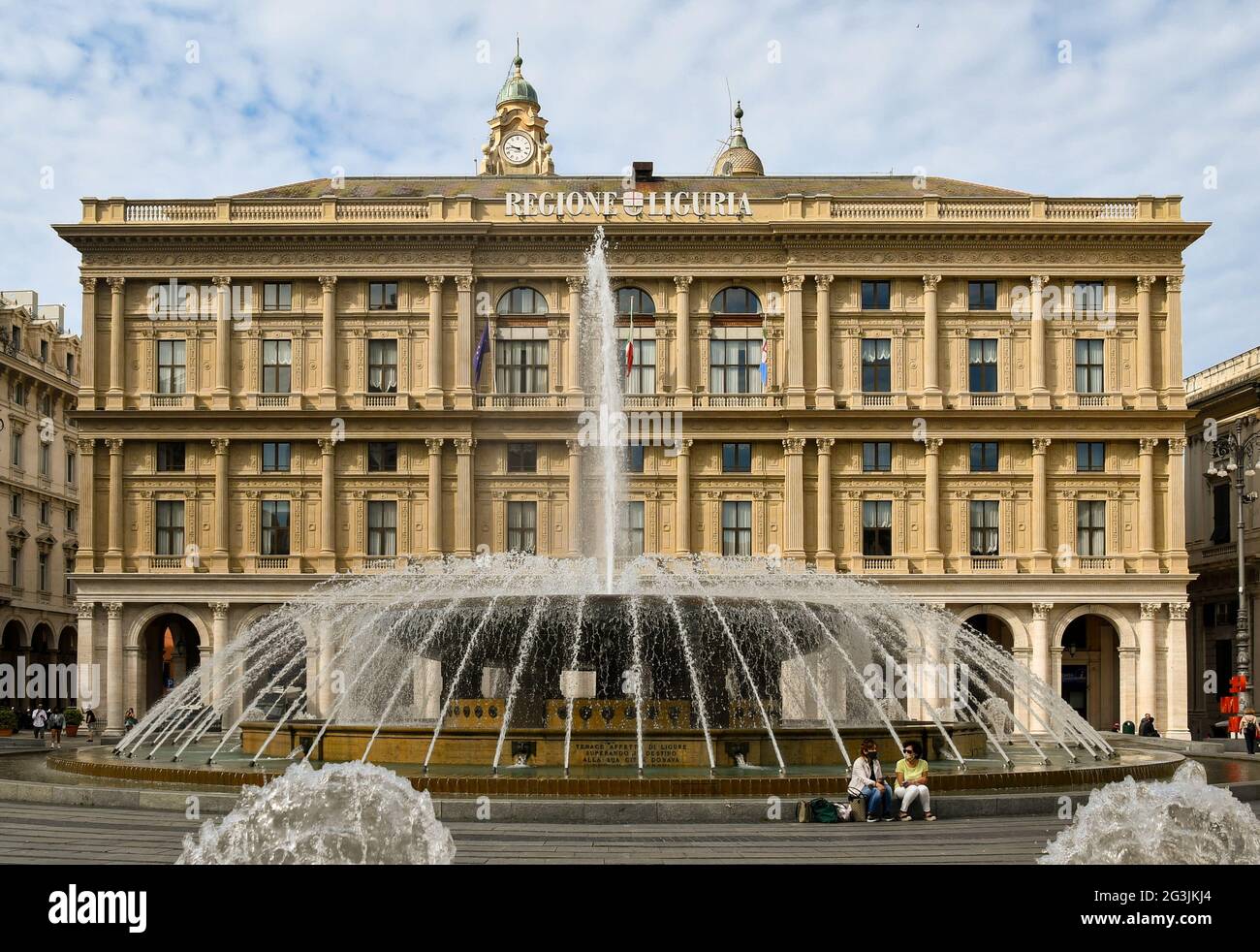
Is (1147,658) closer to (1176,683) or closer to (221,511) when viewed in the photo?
(1176,683)

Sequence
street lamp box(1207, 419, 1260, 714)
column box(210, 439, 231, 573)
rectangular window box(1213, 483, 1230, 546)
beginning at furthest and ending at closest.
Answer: rectangular window box(1213, 483, 1230, 546)
column box(210, 439, 231, 573)
street lamp box(1207, 419, 1260, 714)

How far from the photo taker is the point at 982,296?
173 feet

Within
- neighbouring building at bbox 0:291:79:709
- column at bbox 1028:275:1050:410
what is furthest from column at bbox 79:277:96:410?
column at bbox 1028:275:1050:410

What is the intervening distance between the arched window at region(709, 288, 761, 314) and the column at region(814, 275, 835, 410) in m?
2.30

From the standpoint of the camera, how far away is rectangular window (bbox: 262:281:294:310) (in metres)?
52.8

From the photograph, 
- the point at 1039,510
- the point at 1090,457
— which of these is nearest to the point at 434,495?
the point at 1039,510

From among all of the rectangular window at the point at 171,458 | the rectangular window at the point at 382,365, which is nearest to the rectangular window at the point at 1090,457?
the rectangular window at the point at 382,365

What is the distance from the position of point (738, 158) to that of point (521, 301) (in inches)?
1435

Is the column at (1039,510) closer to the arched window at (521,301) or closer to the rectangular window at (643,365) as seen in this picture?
Answer: the rectangular window at (643,365)

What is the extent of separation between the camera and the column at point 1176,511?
5122cm

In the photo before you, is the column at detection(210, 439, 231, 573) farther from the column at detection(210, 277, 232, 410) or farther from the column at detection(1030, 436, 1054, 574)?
the column at detection(1030, 436, 1054, 574)

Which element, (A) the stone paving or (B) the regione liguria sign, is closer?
(A) the stone paving

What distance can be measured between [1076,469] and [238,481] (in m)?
30.1
